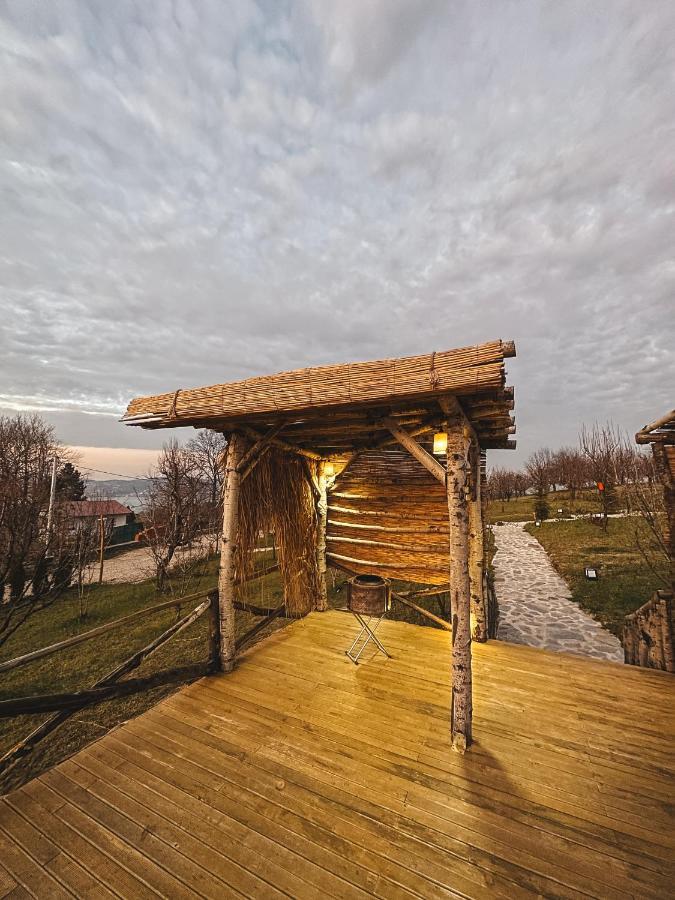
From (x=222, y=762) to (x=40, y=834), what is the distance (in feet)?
3.60

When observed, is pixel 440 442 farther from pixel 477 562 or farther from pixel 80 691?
pixel 80 691

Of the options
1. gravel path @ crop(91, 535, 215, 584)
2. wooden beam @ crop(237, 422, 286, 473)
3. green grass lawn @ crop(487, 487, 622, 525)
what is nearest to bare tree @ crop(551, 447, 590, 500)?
green grass lawn @ crop(487, 487, 622, 525)

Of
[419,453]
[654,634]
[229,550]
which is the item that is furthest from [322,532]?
[654,634]

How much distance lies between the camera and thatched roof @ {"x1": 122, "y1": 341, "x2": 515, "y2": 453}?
2576mm

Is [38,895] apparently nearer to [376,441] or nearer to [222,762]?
[222,762]

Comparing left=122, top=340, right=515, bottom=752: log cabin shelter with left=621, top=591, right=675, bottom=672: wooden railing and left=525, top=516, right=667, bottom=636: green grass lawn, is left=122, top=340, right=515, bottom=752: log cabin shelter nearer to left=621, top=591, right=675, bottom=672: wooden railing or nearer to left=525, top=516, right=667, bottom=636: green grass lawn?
left=621, top=591, right=675, bottom=672: wooden railing

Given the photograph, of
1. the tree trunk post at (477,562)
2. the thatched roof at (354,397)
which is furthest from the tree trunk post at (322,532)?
the tree trunk post at (477,562)

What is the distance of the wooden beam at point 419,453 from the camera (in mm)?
3199

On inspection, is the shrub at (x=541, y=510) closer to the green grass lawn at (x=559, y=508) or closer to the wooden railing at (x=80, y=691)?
the green grass lawn at (x=559, y=508)

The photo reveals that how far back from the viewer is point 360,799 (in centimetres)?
239

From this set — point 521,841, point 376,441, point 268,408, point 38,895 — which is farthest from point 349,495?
point 38,895

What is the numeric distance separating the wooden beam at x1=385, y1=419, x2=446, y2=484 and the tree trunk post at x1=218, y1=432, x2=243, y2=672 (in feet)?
6.31

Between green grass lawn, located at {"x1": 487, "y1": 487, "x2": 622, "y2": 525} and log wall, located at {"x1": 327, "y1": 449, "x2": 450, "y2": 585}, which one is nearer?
log wall, located at {"x1": 327, "y1": 449, "x2": 450, "y2": 585}

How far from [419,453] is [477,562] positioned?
2.36 m
